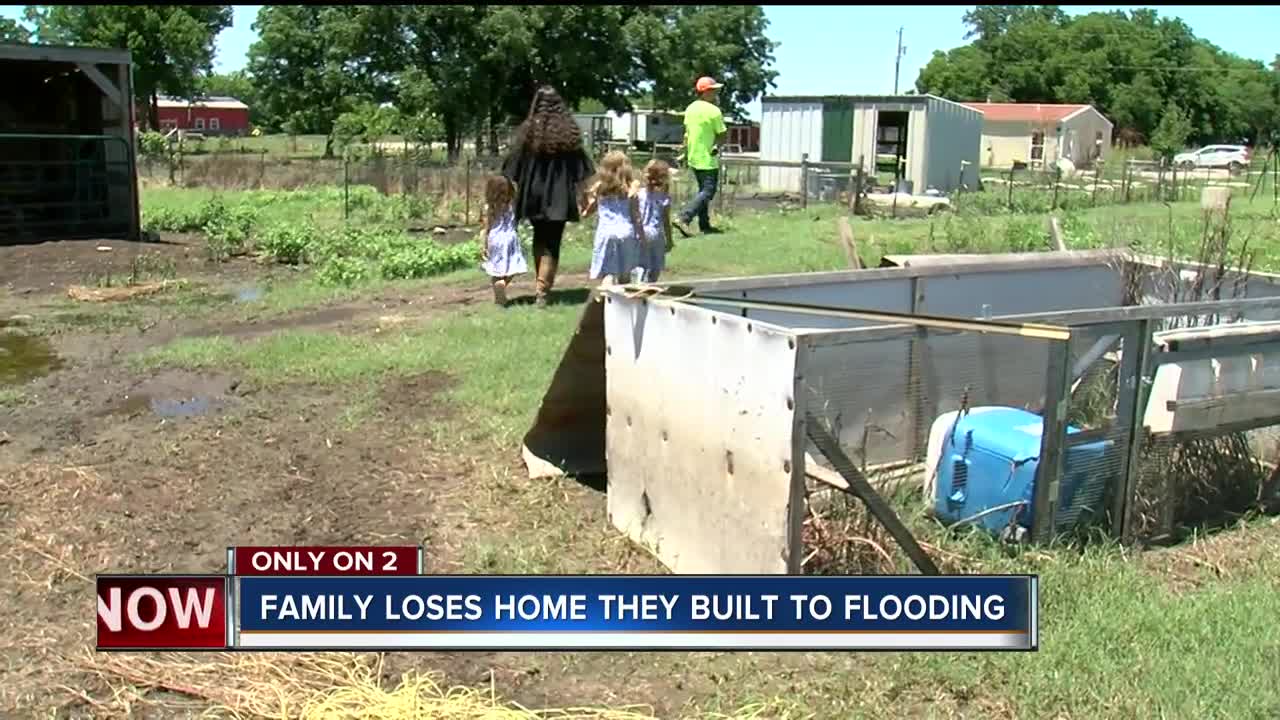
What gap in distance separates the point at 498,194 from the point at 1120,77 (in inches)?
3293

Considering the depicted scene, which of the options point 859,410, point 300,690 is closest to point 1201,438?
point 859,410

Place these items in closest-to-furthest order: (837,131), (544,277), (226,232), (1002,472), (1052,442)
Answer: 1. (1052,442)
2. (1002,472)
3. (544,277)
4. (226,232)
5. (837,131)

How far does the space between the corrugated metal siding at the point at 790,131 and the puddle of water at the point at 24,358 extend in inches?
894

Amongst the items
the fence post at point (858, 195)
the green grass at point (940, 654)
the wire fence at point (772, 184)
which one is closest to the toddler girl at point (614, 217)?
the green grass at point (940, 654)

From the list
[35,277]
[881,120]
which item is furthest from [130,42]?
[35,277]

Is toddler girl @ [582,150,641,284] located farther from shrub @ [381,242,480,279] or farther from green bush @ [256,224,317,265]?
green bush @ [256,224,317,265]

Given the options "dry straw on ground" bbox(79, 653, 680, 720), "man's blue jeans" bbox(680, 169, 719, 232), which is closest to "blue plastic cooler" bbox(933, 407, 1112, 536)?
"dry straw on ground" bbox(79, 653, 680, 720)

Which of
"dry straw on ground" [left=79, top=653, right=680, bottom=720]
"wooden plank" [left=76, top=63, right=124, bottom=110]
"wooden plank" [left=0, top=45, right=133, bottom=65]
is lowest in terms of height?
"dry straw on ground" [left=79, top=653, right=680, bottom=720]

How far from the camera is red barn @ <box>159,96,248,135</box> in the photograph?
330 ft

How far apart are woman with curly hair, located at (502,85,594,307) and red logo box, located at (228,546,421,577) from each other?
606 cm

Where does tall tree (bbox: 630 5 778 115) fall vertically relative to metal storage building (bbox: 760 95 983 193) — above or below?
above

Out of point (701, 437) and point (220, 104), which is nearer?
point (701, 437)

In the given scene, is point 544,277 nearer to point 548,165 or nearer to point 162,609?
point 548,165

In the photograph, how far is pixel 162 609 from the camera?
3479 mm
